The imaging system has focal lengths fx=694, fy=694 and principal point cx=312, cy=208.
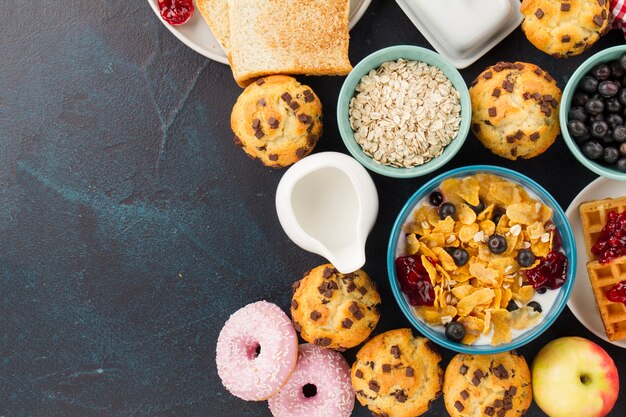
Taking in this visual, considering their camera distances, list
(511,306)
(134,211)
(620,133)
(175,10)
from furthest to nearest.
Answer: (134,211) < (175,10) < (511,306) < (620,133)

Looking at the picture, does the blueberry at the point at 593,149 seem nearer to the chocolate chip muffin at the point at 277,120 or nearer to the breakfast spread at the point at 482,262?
the breakfast spread at the point at 482,262

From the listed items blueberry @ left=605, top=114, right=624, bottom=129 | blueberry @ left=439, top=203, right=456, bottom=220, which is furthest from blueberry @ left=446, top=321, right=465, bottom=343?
blueberry @ left=605, top=114, right=624, bottom=129

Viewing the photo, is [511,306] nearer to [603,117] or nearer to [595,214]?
[595,214]

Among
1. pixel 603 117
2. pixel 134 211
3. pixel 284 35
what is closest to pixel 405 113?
pixel 284 35

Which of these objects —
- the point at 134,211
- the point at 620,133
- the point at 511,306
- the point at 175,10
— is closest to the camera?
the point at 620,133

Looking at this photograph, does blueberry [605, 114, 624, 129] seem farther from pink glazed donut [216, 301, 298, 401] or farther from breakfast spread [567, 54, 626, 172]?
pink glazed donut [216, 301, 298, 401]

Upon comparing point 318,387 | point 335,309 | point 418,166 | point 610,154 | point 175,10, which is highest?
point 175,10
